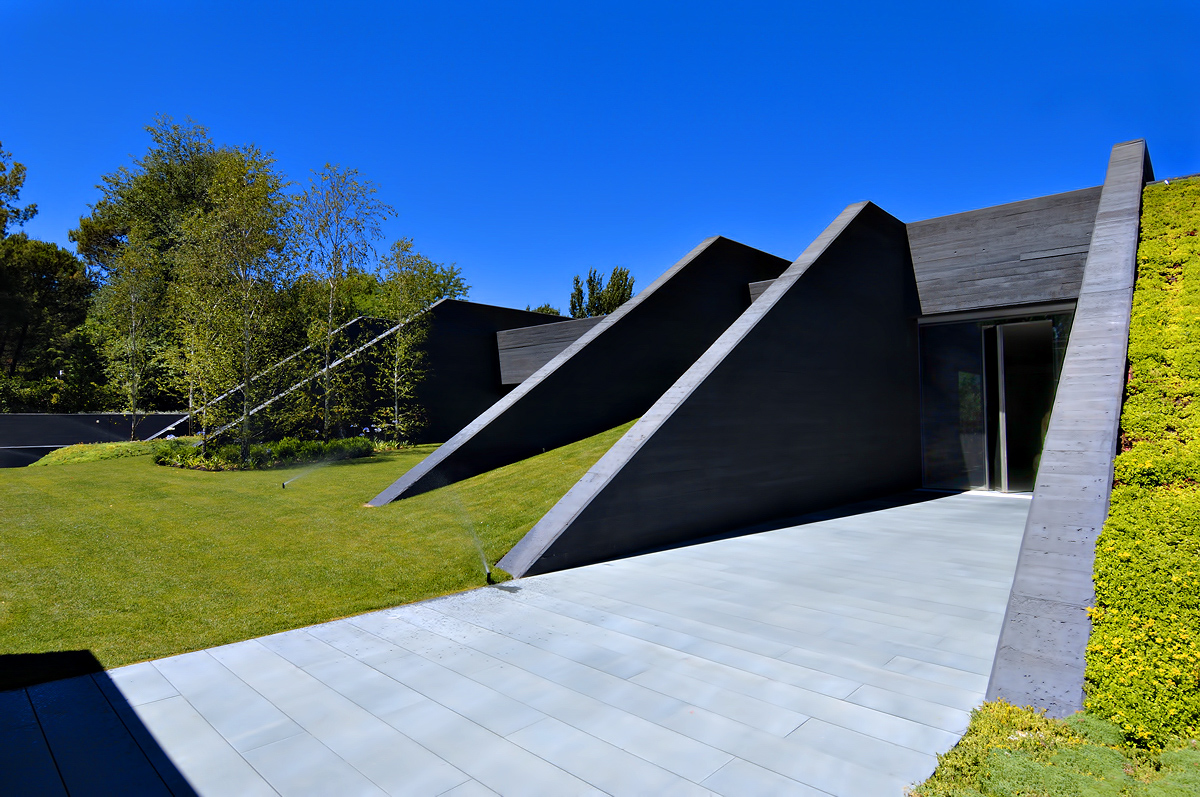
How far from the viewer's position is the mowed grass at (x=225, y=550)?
14.2 feet

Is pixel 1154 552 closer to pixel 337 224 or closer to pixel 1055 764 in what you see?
pixel 1055 764

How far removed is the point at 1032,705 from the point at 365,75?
51.9 ft

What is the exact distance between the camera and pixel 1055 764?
87.6 inches

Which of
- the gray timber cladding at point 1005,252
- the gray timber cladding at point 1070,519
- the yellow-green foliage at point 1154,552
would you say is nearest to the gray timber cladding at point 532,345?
the gray timber cladding at point 1005,252

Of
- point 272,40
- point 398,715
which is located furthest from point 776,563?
point 272,40

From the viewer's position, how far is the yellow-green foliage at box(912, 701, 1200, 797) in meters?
2.06

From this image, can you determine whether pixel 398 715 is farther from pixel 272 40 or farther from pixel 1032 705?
pixel 272 40

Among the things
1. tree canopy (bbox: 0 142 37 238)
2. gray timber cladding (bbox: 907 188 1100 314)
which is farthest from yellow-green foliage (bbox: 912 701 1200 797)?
tree canopy (bbox: 0 142 37 238)

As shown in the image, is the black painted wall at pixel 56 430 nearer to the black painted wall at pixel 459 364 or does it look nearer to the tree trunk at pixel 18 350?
the black painted wall at pixel 459 364

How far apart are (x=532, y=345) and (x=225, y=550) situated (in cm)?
1214

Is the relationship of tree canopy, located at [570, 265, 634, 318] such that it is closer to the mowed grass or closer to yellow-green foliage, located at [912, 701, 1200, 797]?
the mowed grass

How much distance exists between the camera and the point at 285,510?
8297mm

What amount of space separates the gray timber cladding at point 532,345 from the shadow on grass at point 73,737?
1291 cm

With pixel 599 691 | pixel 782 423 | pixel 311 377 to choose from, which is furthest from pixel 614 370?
pixel 599 691
